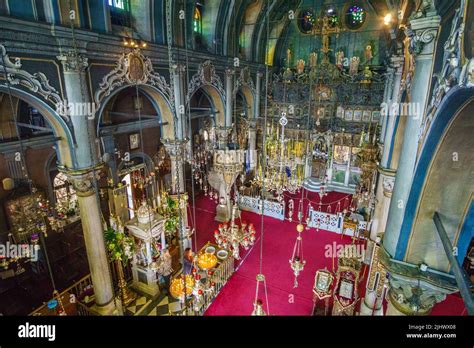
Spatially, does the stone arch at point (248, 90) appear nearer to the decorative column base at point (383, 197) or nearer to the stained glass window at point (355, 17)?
the stained glass window at point (355, 17)

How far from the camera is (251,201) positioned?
1202 centimetres

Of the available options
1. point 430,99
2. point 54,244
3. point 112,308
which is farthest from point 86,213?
point 430,99

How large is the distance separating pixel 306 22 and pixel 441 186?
1400 centimetres

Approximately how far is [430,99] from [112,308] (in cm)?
729

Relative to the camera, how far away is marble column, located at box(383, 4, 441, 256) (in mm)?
2611

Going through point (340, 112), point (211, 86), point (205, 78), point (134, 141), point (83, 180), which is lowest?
point (83, 180)

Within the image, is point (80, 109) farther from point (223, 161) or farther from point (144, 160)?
point (144, 160)

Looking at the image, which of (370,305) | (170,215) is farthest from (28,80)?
(370,305)

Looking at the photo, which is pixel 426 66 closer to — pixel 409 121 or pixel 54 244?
pixel 409 121

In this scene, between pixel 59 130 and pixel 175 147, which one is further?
pixel 175 147

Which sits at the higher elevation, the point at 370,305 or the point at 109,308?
the point at 370,305

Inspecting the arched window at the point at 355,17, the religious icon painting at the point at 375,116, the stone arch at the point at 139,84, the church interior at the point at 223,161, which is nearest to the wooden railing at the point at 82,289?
the church interior at the point at 223,161

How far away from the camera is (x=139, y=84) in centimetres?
670
